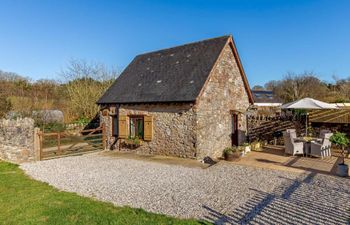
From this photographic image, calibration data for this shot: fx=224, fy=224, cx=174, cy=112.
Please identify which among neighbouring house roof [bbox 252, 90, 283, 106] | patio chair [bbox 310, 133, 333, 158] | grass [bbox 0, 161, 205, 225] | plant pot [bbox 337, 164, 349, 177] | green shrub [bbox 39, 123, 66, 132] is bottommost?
grass [bbox 0, 161, 205, 225]

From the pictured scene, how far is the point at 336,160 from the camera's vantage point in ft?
33.7

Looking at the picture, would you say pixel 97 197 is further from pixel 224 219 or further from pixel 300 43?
pixel 300 43

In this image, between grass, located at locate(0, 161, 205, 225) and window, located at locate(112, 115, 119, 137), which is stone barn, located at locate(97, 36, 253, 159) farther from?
grass, located at locate(0, 161, 205, 225)

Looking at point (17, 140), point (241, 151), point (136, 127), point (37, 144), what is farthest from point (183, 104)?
point (17, 140)

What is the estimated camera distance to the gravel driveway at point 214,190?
5129 millimetres

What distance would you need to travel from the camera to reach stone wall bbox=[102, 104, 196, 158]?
11.3 meters

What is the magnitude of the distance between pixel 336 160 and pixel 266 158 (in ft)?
9.77

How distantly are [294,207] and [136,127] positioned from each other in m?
9.82

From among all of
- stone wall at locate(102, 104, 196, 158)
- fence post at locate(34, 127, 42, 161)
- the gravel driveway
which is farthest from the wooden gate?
stone wall at locate(102, 104, 196, 158)

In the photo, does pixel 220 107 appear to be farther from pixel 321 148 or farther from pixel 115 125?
pixel 115 125

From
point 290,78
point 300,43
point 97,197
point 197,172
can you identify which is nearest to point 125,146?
point 197,172

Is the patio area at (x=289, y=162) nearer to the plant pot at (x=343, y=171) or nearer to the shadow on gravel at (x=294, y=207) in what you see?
the plant pot at (x=343, y=171)

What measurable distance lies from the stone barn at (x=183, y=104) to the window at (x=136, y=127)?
0.06 m

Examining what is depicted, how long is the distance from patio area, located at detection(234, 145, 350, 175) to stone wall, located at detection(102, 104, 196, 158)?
2.66m
